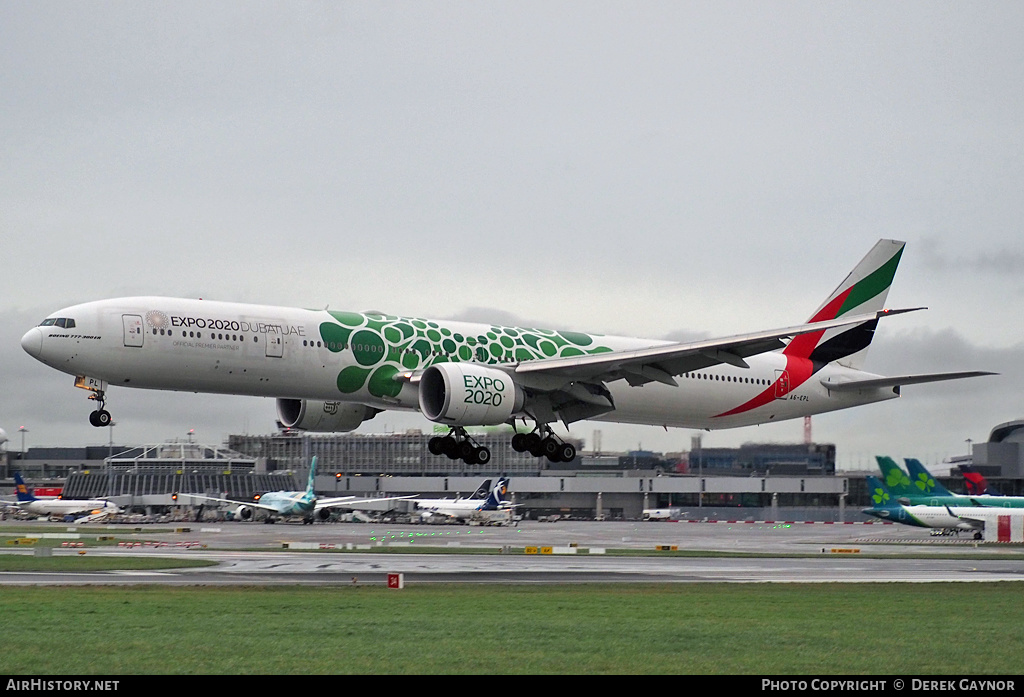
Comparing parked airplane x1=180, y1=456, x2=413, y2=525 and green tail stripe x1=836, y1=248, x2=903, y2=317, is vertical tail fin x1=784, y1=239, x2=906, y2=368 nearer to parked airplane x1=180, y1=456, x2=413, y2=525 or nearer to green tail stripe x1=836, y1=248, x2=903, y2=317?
green tail stripe x1=836, y1=248, x2=903, y2=317

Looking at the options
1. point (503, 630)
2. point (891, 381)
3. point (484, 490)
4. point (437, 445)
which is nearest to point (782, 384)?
point (891, 381)

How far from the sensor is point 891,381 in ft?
168

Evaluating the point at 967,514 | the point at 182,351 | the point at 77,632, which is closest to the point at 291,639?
the point at 77,632

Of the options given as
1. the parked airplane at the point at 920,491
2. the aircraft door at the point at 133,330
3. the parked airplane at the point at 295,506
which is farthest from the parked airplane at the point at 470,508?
the aircraft door at the point at 133,330

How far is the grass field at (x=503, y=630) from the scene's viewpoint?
22.8 meters

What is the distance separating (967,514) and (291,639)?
74.0 m

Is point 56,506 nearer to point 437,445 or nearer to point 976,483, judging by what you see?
point 437,445

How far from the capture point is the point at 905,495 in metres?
99.6

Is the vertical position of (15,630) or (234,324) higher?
(234,324)

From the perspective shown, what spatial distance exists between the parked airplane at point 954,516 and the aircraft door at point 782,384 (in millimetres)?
41128

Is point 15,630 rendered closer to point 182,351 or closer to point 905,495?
point 182,351

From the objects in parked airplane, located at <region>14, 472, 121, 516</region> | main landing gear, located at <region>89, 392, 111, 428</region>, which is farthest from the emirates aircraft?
parked airplane, located at <region>14, 472, 121, 516</region>

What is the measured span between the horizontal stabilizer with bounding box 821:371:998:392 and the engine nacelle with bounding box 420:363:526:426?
1664 centimetres

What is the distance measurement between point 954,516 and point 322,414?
5737 centimetres
